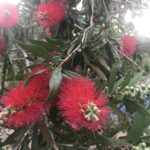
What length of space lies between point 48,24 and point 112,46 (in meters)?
0.25

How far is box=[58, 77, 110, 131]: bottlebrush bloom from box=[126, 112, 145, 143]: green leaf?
94 millimetres

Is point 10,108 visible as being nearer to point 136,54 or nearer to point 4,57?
point 4,57

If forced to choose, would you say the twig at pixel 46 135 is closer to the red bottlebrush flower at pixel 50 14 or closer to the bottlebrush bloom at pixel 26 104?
the bottlebrush bloom at pixel 26 104

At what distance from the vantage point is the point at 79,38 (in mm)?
1220

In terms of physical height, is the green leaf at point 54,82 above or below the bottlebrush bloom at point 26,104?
above

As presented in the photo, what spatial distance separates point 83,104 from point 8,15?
2.34 ft

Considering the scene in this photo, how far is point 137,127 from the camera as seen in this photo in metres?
1.00

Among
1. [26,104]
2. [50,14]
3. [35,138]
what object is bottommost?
[35,138]

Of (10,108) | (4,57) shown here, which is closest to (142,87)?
(10,108)

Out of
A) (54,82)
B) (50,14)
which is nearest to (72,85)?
(54,82)

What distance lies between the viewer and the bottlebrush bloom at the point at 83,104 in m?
0.84

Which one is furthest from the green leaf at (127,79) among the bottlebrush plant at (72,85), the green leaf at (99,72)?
the green leaf at (99,72)

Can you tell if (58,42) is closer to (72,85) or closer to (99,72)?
(99,72)

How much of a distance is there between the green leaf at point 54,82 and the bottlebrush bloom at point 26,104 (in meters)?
0.04
